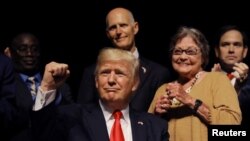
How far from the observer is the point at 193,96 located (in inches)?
131

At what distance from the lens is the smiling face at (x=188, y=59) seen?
342 centimetres

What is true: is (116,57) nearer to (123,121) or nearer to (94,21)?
(123,121)

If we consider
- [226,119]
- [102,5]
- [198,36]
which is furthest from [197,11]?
[226,119]

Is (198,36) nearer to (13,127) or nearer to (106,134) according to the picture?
(106,134)

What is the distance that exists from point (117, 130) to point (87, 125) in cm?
15

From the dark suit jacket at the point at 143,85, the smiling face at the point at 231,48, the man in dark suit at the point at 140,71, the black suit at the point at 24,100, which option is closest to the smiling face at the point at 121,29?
the man in dark suit at the point at 140,71

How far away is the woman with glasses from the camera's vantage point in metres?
3.22

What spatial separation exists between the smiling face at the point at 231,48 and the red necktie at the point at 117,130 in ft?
3.81

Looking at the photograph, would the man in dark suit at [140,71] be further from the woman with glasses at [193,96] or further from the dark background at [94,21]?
the dark background at [94,21]

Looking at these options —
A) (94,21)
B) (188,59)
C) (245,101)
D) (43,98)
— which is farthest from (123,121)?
(94,21)

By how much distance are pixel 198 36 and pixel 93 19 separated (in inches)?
69.8

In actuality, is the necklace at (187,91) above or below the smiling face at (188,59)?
below

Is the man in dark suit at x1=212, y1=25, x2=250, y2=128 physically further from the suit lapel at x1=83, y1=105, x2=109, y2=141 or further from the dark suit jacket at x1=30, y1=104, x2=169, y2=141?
the suit lapel at x1=83, y1=105, x2=109, y2=141

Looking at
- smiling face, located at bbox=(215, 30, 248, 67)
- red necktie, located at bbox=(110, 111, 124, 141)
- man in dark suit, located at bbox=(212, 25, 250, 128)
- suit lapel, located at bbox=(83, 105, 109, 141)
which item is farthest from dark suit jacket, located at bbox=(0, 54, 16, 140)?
smiling face, located at bbox=(215, 30, 248, 67)
